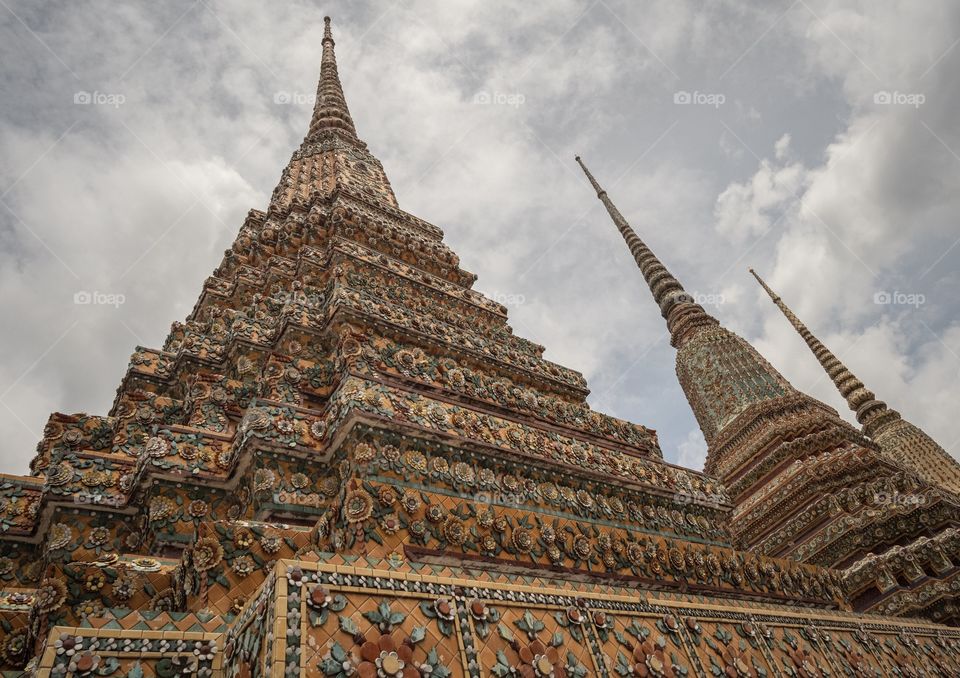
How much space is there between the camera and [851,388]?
73.5 ft

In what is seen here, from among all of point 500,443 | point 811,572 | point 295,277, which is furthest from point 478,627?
point 295,277

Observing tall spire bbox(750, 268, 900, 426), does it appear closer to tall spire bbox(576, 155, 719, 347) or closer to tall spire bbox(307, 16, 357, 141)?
tall spire bbox(576, 155, 719, 347)

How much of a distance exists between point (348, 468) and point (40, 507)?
203cm

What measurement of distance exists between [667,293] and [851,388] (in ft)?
25.5

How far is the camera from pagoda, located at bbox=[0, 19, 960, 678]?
260 centimetres

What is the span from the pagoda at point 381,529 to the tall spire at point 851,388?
17021 mm

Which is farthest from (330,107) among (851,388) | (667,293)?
(851,388)

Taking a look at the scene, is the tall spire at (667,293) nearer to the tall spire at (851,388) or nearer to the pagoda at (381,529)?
the tall spire at (851,388)

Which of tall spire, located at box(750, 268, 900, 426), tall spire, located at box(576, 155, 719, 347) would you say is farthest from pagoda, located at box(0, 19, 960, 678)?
tall spire, located at box(750, 268, 900, 426)

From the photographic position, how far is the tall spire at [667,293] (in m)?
20.1

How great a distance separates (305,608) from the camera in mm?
2438

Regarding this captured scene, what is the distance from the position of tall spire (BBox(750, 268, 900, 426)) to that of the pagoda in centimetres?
1702

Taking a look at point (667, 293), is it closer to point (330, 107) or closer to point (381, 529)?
point (330, 107)

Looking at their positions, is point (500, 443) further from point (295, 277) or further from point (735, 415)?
point (735, 415)
